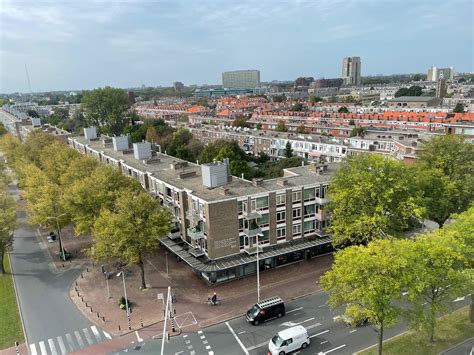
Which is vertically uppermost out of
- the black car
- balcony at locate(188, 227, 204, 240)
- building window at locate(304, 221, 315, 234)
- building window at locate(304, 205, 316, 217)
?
building window at locate(304, 205, 316, 217)

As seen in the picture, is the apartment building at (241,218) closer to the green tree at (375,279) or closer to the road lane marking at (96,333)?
the road lane marking at (96,333)

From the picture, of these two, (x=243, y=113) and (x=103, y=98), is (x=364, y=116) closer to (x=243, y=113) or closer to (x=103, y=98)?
(x=243, y=113)

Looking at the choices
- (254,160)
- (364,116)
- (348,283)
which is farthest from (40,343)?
(364,116)

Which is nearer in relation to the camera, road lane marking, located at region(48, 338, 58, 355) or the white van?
the white van

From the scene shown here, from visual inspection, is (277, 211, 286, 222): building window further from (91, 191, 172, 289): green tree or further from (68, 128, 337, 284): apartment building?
(91, 191, 172, 289): green tree

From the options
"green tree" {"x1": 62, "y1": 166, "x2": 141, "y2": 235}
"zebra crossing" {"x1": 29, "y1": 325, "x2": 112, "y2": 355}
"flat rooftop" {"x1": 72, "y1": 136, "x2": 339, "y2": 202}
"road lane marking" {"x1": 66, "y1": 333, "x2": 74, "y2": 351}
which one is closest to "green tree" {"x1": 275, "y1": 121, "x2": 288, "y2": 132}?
"flat rooftop" {"x1": 72, "y1": 136, "x2": 339, "y2": 202}

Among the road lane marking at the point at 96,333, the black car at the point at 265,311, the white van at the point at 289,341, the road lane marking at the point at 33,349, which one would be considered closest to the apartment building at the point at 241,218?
the black car at the point at 265,311
